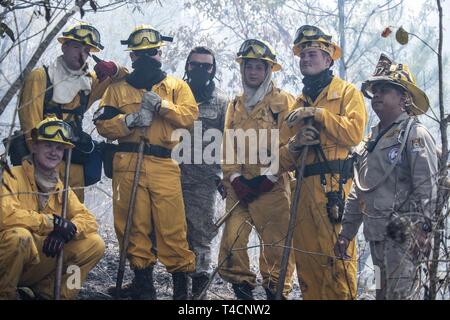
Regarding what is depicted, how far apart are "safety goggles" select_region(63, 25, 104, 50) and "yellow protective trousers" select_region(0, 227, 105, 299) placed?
1.94 m

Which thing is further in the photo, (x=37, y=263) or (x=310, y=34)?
(x=310, y=34)

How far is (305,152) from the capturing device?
21.2 feet

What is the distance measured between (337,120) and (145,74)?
2.00 meters

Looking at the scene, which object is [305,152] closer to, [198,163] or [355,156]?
[355,156]

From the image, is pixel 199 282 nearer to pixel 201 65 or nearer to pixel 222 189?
pixel 222 189

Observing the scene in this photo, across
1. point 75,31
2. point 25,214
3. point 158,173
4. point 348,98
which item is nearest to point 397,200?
point 348,98

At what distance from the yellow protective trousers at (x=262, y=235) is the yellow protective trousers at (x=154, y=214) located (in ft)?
1.24

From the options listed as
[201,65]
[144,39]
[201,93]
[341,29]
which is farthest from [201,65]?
[341,29]

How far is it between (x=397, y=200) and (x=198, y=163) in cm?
308

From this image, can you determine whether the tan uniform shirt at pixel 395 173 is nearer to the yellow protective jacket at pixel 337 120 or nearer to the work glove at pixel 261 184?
the yellow protective jacket at pixel 337 120

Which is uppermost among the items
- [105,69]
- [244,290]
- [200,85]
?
[200,85]

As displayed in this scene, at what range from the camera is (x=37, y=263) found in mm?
6250

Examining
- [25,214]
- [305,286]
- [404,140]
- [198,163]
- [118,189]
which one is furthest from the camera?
[198,163]

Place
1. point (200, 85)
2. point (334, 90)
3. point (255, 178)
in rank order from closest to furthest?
1. point (334, 90)
2. point (255, 178)
3. point (200, 85)
